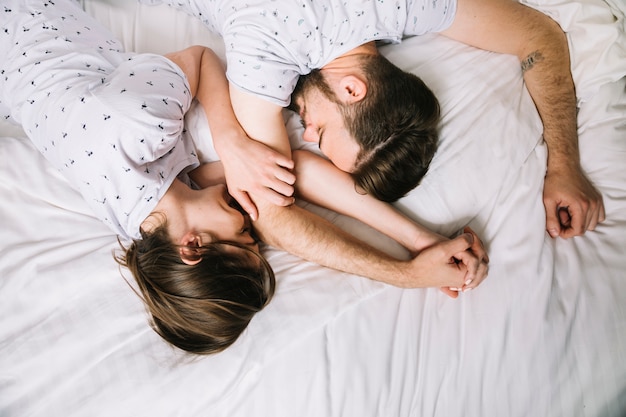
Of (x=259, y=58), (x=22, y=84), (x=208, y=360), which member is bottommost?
(x=208, y=360)

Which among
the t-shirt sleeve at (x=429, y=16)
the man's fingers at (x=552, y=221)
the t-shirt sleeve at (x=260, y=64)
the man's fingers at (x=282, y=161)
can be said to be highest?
the t-shirt sleeve at (x=429, y=16)

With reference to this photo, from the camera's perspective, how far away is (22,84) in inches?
43.6

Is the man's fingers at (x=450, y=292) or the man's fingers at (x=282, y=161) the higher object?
the man's fingers at (x=282, y=161)

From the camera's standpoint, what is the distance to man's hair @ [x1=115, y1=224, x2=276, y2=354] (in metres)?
0.97

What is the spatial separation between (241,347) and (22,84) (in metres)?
0.85

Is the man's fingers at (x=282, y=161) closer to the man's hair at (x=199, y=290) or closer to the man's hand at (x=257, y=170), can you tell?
the man's hand at (x=257, y=170)

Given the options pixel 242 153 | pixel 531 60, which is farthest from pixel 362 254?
pixel 531 60

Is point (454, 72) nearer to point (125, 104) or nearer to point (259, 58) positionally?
point (259, 58)

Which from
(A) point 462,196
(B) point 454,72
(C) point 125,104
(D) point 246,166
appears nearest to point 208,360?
(D) point 246,166

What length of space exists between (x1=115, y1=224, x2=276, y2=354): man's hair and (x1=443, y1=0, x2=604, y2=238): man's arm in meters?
0.78

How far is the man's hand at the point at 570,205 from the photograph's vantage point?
3.62ft

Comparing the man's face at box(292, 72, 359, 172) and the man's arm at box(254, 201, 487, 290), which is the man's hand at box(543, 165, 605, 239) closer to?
the man's arm at box(254, 201, 487, 290)

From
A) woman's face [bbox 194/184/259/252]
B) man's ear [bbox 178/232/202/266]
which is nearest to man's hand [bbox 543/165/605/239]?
woman's face [bbox 194/184/259/252]

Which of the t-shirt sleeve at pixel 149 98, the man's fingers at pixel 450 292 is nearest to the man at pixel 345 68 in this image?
the t-shirt sleeve at pixel 149 98
